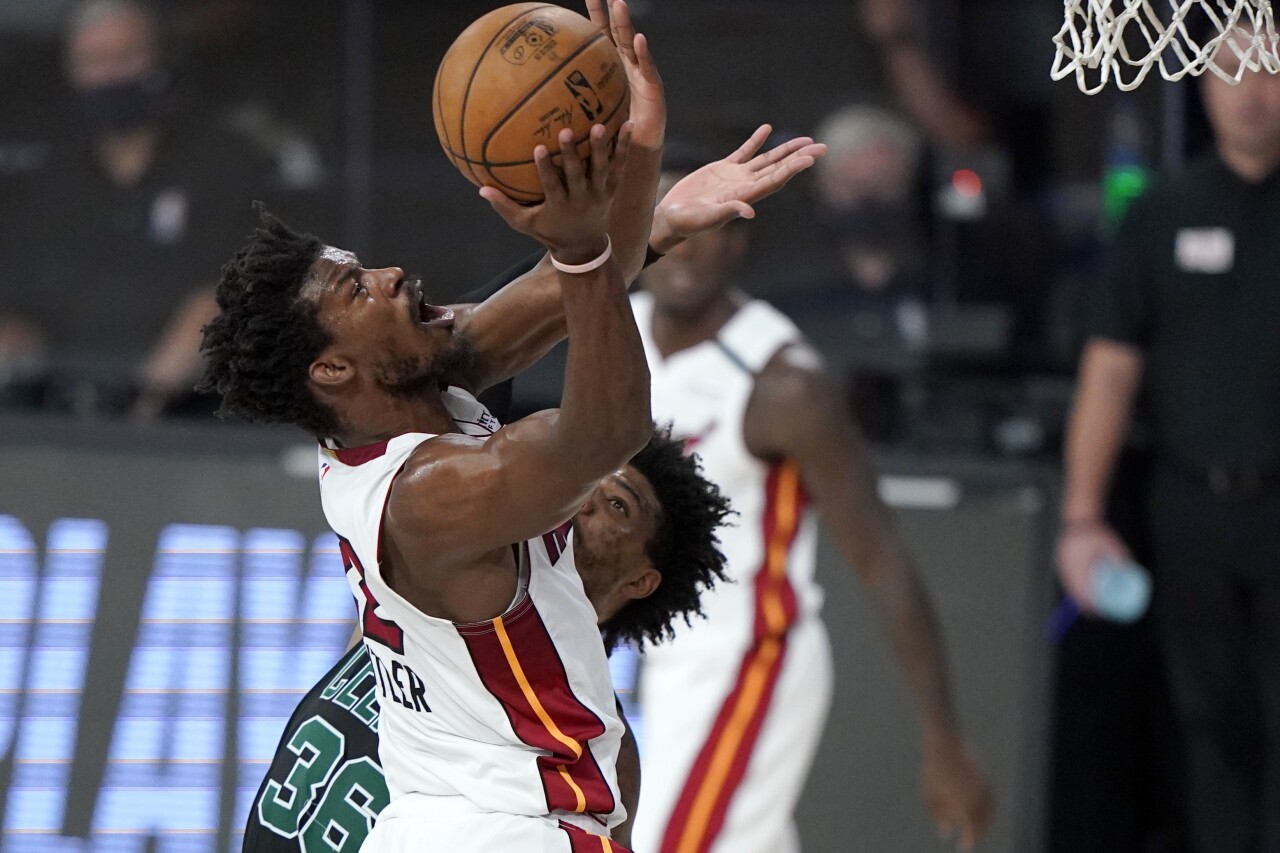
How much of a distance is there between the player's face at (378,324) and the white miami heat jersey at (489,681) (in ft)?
0.35

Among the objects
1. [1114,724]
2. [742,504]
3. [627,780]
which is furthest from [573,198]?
[1114,724]

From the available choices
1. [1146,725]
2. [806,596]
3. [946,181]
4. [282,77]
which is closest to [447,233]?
[282,77]

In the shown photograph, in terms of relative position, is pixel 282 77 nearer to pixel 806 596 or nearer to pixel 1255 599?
pixel 806 596

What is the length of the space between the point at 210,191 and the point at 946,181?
270 centimetres

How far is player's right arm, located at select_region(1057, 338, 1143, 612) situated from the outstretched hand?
7.84ft

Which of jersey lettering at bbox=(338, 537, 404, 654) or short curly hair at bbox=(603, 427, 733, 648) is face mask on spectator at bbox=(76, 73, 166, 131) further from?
jersey lettering at bbox=(338, 537, 404, 654)

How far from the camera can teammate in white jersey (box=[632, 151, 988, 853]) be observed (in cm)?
487

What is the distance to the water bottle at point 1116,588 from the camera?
17.5ft

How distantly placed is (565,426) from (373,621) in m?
0.57

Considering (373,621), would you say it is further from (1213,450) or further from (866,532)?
(1213,450)

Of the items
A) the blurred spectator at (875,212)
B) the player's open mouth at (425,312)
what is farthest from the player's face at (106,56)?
the player's open mouth at (425,312)

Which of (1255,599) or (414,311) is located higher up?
(414,311)

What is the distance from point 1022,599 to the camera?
5414 millimetres

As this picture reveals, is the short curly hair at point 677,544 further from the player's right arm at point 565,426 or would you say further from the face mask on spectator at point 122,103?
the face mask on spectator at point 122,103
